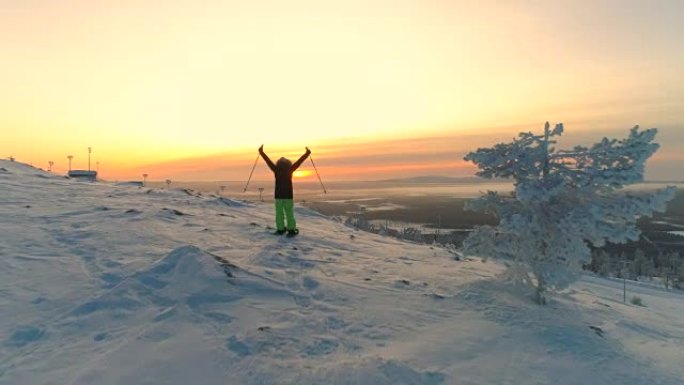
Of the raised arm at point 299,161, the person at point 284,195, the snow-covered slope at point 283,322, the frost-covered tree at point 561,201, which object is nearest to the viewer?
the snow-covered slope at point 283,322

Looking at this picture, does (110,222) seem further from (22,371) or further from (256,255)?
(22,371)

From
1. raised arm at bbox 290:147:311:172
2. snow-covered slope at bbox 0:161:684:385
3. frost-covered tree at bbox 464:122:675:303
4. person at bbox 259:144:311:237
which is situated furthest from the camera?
raised arm at bbox 290:147:311:172

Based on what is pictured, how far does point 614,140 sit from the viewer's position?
8000 mm

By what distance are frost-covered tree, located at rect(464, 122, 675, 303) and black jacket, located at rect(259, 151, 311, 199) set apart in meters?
6.61

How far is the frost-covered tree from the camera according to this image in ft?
25.3

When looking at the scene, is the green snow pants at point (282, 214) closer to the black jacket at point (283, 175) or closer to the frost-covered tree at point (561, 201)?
the black jacket at point (283, 175)

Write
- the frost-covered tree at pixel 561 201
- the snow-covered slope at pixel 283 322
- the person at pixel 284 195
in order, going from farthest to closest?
the person at pixel 284 195
the frost-covered tree at pixel 561 201
the snow-covered slope at pixel 283 322

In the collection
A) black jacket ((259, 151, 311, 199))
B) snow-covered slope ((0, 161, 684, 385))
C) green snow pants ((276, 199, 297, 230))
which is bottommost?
snow-covered slope ((0, 161, 684, 385))

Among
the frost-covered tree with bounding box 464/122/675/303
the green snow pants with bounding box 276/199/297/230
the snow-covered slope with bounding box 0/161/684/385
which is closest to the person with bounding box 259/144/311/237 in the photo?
the green snow pants with bounding box 276/199/297/230

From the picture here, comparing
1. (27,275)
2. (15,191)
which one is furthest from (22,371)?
(15,191)

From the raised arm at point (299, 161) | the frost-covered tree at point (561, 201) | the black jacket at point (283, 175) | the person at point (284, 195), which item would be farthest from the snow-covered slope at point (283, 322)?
the raised arm at point (299, 161)

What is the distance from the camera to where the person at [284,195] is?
13859mm

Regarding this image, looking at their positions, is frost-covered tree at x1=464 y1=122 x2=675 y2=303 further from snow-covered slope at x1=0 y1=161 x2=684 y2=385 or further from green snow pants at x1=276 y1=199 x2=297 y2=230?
green snow pants at x1=276 y1=199 x2=297 y2=230

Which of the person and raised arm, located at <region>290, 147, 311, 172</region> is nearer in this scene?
the person
